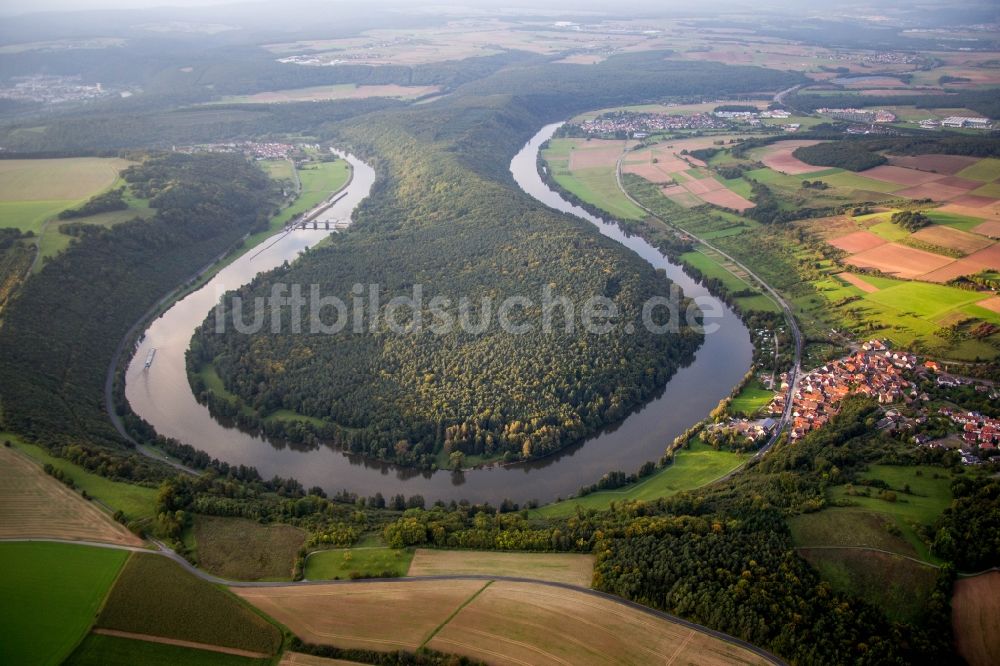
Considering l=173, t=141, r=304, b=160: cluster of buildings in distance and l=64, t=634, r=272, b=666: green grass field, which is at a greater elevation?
l=173, t=141, r=304, b=160: cluster of buildings in distance

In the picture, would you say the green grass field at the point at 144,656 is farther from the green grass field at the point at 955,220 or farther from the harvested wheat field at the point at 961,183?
the harvested wheat field at the point at 961,183

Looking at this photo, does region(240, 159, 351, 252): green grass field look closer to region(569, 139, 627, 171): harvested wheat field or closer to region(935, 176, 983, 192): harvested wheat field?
region(569, 139, 627, 171): harvested wheat field

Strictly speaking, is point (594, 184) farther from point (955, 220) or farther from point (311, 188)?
point (955, 220)

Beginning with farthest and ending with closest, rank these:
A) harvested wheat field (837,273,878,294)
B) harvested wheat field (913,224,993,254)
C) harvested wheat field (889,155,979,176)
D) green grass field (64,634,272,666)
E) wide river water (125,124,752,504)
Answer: harvested wheat field (889,155,979,176) < harvested wheat field (913,224,993,254) < harvested wheat field (837,273,878,294) < wide river water (125,124,752,504) < green grass field (64,634,272,666)

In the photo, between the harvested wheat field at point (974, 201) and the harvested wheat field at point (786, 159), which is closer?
the harvested wheat field at point (974, 201)

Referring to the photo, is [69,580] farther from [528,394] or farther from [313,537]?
[528,394]

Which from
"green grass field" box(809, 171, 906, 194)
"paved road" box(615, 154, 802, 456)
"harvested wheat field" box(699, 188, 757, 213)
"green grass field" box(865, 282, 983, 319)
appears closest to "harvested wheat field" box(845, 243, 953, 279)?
"green grass field" box(865, 282, 983, 319)

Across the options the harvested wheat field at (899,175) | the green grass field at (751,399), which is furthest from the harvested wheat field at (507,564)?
the harvested wheat field at (899,175)
